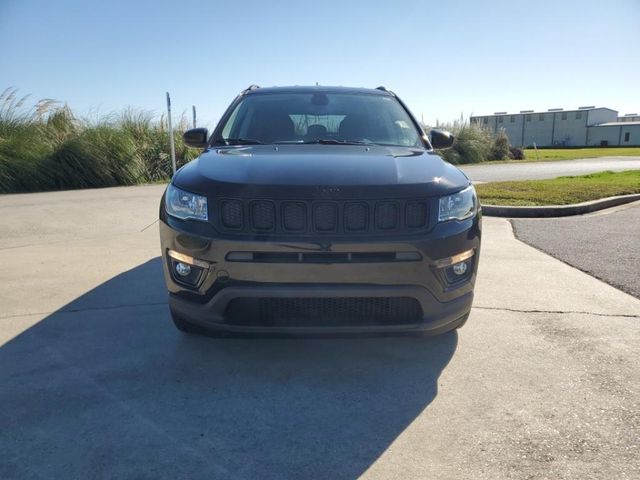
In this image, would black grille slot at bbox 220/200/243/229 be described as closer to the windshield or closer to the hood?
the hood

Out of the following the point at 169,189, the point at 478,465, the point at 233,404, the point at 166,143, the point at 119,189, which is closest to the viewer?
the point at 478,465

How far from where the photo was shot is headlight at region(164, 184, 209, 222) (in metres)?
2.73

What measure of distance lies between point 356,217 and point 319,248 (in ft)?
0.84

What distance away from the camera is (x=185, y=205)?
9.23ft

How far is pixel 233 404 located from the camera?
2.54m

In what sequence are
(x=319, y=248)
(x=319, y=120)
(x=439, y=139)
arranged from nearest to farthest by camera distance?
(x=319, y=248), (x=319, y=120), (x=439, y=139)

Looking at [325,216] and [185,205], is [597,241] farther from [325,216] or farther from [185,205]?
[185,205]

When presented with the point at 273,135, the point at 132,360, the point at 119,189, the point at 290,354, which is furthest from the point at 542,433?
the point at 119,189

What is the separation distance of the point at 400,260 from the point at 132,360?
170cm

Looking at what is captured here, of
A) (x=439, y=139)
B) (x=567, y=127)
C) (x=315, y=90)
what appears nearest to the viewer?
(x=439, y=139)

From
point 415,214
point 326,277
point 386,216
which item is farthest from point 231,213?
point 415,214

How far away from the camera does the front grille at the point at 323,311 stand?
8.69 feet

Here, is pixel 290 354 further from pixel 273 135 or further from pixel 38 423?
pixel 273 135

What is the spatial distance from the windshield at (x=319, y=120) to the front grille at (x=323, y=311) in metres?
1.50
